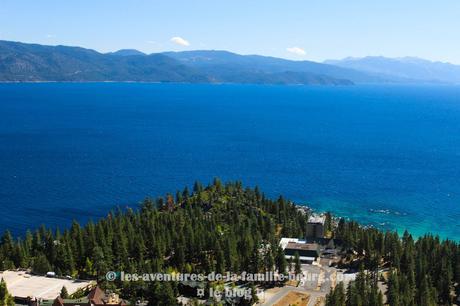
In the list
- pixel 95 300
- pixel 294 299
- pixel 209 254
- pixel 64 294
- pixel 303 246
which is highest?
pixel 303 246

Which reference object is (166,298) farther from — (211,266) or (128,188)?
(128,188)

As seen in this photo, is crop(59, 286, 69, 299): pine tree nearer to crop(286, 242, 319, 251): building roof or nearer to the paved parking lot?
the paved parking lot

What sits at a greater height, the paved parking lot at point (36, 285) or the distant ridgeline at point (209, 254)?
the distant ridgeline at point (209, 254)

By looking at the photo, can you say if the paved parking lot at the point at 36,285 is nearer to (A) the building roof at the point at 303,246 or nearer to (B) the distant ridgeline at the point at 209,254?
(B) the distant ridgeline at the point at 209,254

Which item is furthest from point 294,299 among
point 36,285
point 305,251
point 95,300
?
point 36,285

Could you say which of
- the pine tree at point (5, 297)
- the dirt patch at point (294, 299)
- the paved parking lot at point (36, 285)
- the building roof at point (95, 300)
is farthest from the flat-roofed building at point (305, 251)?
the pine tree at point (5, 297)

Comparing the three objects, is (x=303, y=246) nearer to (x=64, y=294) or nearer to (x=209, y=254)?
(x=209, y=254)
